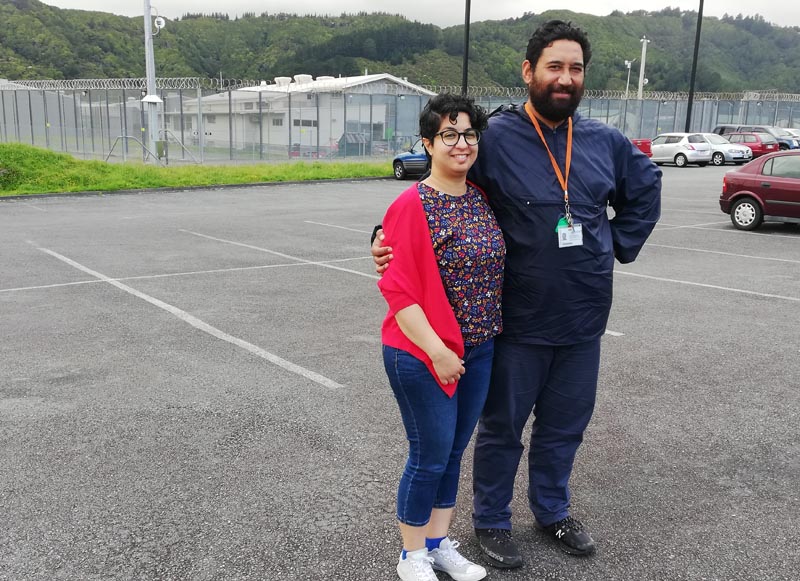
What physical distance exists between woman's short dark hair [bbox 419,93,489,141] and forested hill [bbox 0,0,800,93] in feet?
237

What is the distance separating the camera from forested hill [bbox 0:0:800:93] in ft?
262

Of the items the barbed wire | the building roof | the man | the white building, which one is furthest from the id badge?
the building roof

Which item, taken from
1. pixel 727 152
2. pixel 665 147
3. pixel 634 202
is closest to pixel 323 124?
pixel 665 147

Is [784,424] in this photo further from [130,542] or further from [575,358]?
[130,542]

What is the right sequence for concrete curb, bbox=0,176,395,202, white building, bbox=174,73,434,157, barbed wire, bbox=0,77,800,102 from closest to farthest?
concrete curb, bbox=0,176,395,202 → white building, bbox=174,73,434,157 → barbed wire, bbox=0,77,800,102

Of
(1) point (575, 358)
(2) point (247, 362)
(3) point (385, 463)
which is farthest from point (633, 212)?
(2) point (247, 362)

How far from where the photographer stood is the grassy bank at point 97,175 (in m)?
19.4

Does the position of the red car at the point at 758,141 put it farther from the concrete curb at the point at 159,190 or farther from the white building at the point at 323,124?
the concrete curb at the point at 159,190

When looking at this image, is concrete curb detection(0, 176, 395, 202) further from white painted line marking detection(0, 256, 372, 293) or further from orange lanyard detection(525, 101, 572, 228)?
orange lanyard detection(525, 101, 572, 228)

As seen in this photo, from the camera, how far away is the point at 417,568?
283 centimetres

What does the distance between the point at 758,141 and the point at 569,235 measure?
3588 cm

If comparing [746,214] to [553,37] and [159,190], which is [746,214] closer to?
[553,37]

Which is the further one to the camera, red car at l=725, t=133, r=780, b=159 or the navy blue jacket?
red car at l=725, t=133, r=780, b=159

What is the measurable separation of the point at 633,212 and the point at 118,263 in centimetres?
794
